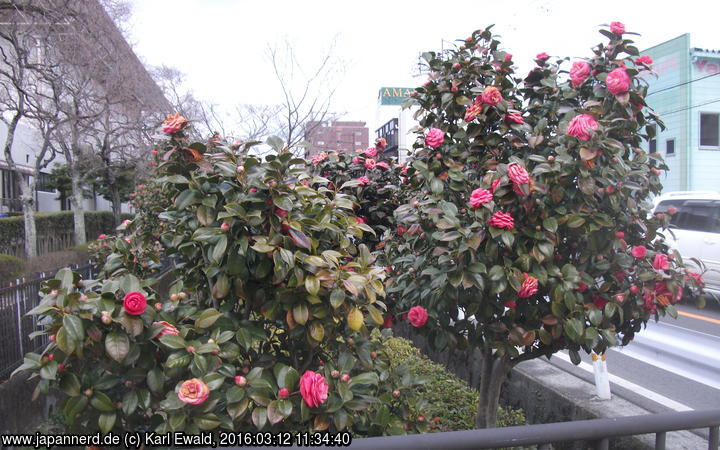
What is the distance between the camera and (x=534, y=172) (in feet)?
8.45

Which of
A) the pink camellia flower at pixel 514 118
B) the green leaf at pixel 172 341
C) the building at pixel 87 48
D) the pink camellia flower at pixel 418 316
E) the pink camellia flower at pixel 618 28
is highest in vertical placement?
the building at pixel 87 48

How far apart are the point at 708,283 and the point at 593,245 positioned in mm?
8815

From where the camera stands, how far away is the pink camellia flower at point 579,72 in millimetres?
2853

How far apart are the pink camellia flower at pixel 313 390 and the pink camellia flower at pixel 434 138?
1.66 meters

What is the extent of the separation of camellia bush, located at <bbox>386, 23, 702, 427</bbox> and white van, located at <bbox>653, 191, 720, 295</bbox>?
7.87 meters

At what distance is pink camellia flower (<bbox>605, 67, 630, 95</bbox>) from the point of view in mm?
2561

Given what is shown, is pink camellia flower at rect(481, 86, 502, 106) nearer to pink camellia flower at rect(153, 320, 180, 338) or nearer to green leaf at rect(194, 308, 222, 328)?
green leaf at rect(194, 308, 222, 328)

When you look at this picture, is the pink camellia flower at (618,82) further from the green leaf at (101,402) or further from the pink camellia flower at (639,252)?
the green leaf at (101,402)

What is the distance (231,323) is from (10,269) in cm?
789

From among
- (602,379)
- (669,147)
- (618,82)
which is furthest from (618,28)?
(669,147)

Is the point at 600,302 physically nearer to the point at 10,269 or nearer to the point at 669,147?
the point at 10,269

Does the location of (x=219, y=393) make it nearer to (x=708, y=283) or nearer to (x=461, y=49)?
(x=461, y=49)

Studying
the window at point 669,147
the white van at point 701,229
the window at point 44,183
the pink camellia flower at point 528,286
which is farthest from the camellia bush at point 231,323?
the window at point 44,183

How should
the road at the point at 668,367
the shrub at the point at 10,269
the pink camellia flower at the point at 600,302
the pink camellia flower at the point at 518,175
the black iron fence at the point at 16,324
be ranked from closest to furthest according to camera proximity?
the pink camellia flower at the point at 518,175 < the pink camellia flower at the point at 600,302 < the black iron fence at the point at 16,324 < the road at the point at 668,367 < the shrub at the point at 10,269
